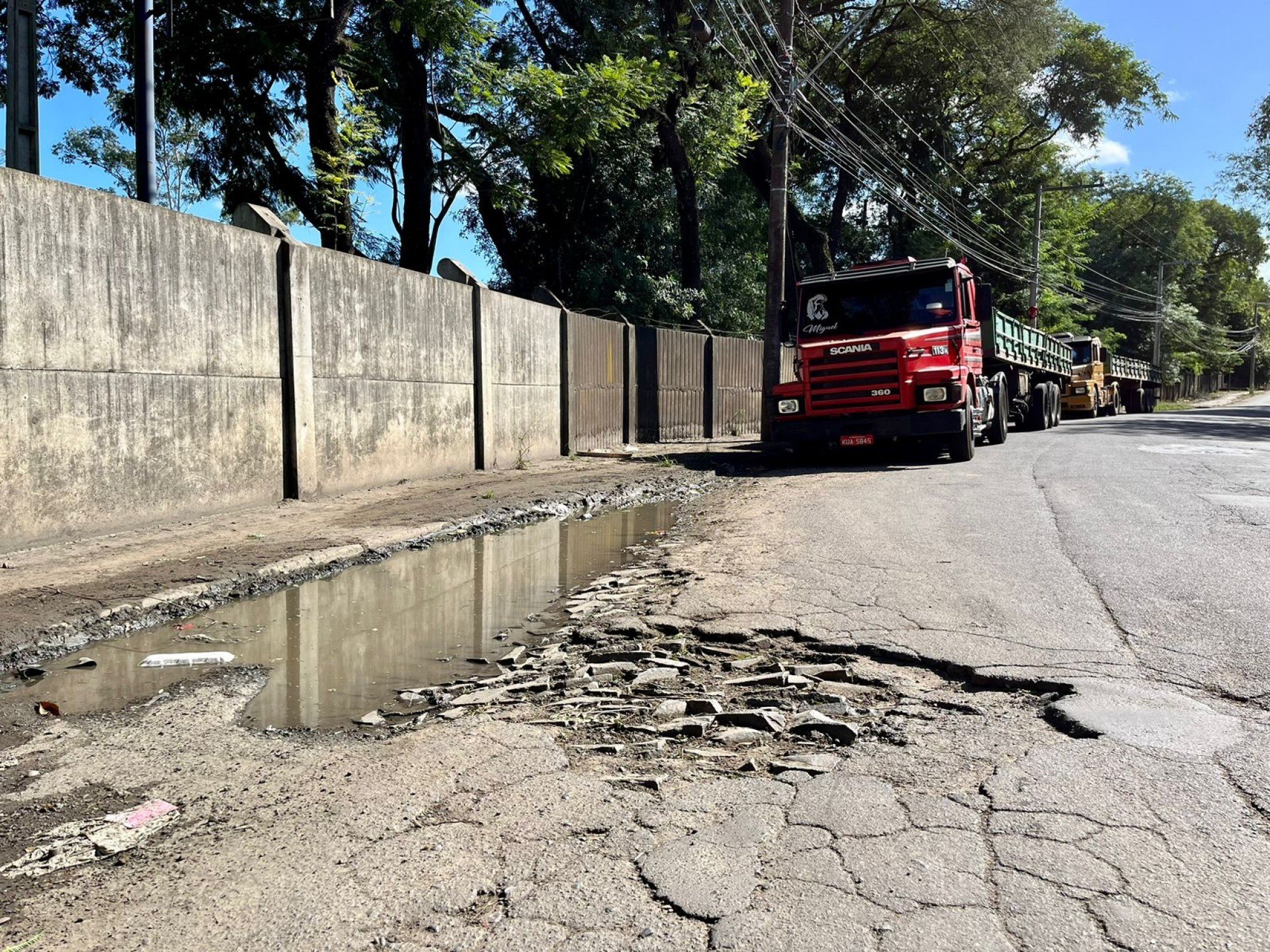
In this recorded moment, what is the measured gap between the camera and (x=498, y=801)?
323cm

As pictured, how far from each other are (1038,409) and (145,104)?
20.8 m

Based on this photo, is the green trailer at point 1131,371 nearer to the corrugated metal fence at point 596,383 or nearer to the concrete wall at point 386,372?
the corrugated metal fence at point 596,383

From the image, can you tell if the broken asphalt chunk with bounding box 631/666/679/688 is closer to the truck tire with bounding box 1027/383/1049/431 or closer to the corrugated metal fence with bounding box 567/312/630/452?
the corrugated metal fence with bounding box 567/312/630/452

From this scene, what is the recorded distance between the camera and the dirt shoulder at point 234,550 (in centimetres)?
554

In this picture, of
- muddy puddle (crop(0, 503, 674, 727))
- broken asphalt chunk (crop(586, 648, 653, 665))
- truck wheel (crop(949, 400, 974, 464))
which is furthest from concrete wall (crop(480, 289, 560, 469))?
broken asphalt chunk (crop(586, 648, 653, 665))

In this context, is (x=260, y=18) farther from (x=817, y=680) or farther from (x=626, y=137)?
(x=817, y=680)

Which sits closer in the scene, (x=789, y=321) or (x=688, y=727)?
(x=688, y=727)

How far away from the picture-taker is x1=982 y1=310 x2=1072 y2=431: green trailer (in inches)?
763

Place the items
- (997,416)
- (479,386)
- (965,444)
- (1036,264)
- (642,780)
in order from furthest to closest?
(1036,264) < (997,416) < (965,444) < (479,386) < (642,780)

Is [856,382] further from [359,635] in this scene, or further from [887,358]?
[359,635]

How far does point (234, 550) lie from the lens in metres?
7.33

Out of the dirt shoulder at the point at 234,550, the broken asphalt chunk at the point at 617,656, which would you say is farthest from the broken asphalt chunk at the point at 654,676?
the dirt shoulder at the point at 234,550

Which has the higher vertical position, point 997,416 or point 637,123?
point 637,123

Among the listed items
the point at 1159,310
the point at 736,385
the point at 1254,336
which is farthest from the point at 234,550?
the point at 1254,336
